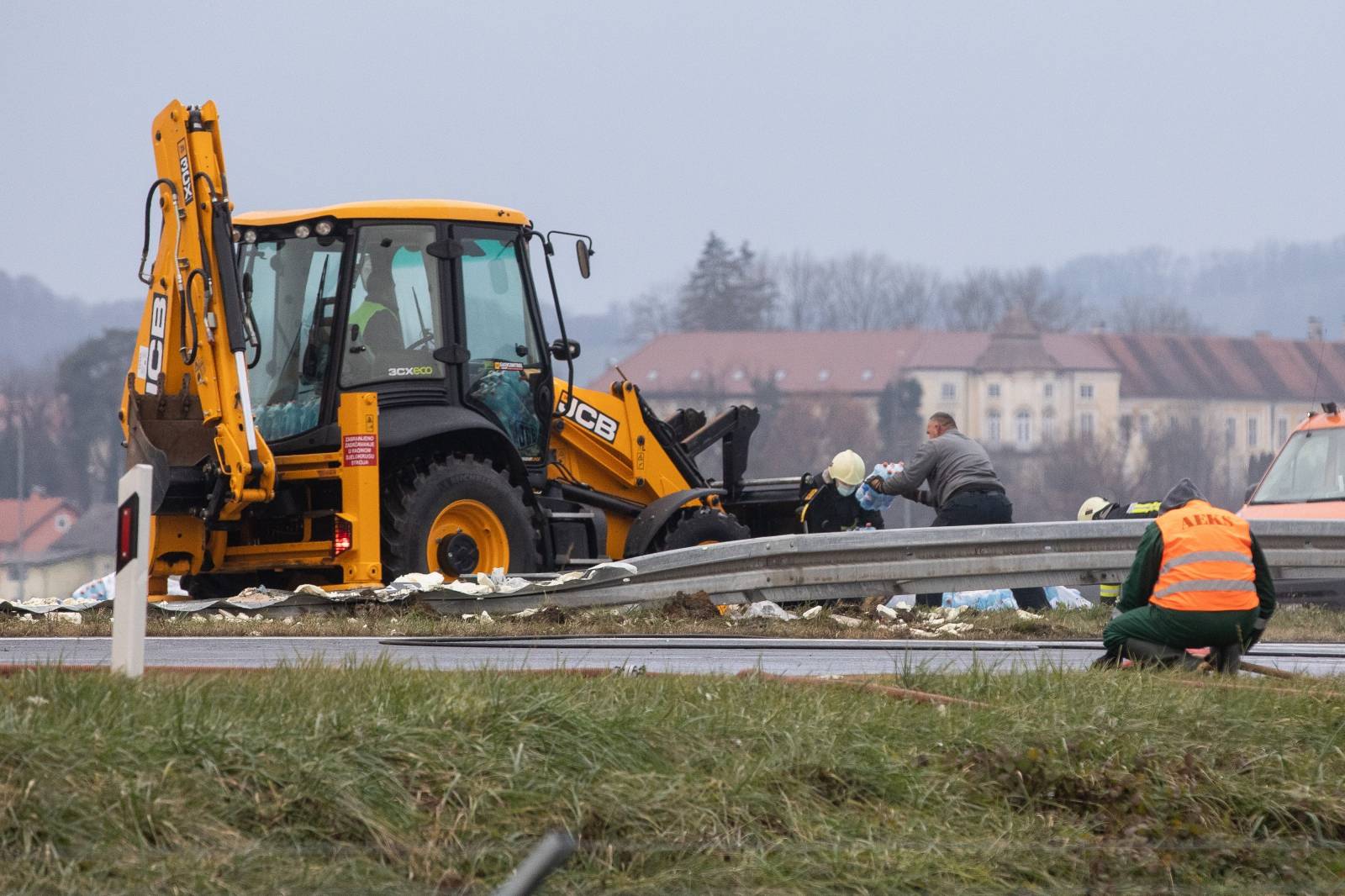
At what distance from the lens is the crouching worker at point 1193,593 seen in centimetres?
943

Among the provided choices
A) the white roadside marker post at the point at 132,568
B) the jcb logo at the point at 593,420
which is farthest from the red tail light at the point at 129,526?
the jcb logo at the point at 593,420

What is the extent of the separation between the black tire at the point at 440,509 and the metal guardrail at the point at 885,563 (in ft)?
3.60

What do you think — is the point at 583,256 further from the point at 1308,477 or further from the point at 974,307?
the point at 974,307

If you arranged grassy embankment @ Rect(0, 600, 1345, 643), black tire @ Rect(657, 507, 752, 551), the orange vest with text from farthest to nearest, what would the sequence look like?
black tire @ Rect(657, 507, 752, 551) < grassy embankment @ Rect(0, 600, 1345, 643) < the orange vest with text

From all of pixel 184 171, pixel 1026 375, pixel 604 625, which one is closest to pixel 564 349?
pixel 604 625

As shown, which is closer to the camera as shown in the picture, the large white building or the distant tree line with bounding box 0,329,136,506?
the distant tree line with bounding box 0,329,136,506

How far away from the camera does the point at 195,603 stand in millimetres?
12922

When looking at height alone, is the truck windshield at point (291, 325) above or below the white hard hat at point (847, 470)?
above

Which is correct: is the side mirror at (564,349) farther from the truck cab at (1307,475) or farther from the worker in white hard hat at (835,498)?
the truck cab at (1307,475)

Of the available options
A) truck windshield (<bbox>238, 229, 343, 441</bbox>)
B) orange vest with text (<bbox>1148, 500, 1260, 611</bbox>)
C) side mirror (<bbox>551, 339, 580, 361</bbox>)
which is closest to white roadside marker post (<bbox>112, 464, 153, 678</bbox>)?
orange vest with text (<bbox>1148, 500, 1260, 611</bbox>)

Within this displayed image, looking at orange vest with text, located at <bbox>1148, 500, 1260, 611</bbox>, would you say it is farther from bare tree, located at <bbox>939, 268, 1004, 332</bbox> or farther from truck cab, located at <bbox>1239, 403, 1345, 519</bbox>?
bare tree, located at <bbox>939, 268, 1004, 332</bbox>

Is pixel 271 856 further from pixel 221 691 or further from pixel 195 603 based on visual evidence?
pixel 195 603

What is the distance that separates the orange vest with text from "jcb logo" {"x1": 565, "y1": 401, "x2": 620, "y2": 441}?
6.72 meters

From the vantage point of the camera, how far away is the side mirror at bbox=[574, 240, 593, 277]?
1416cm
